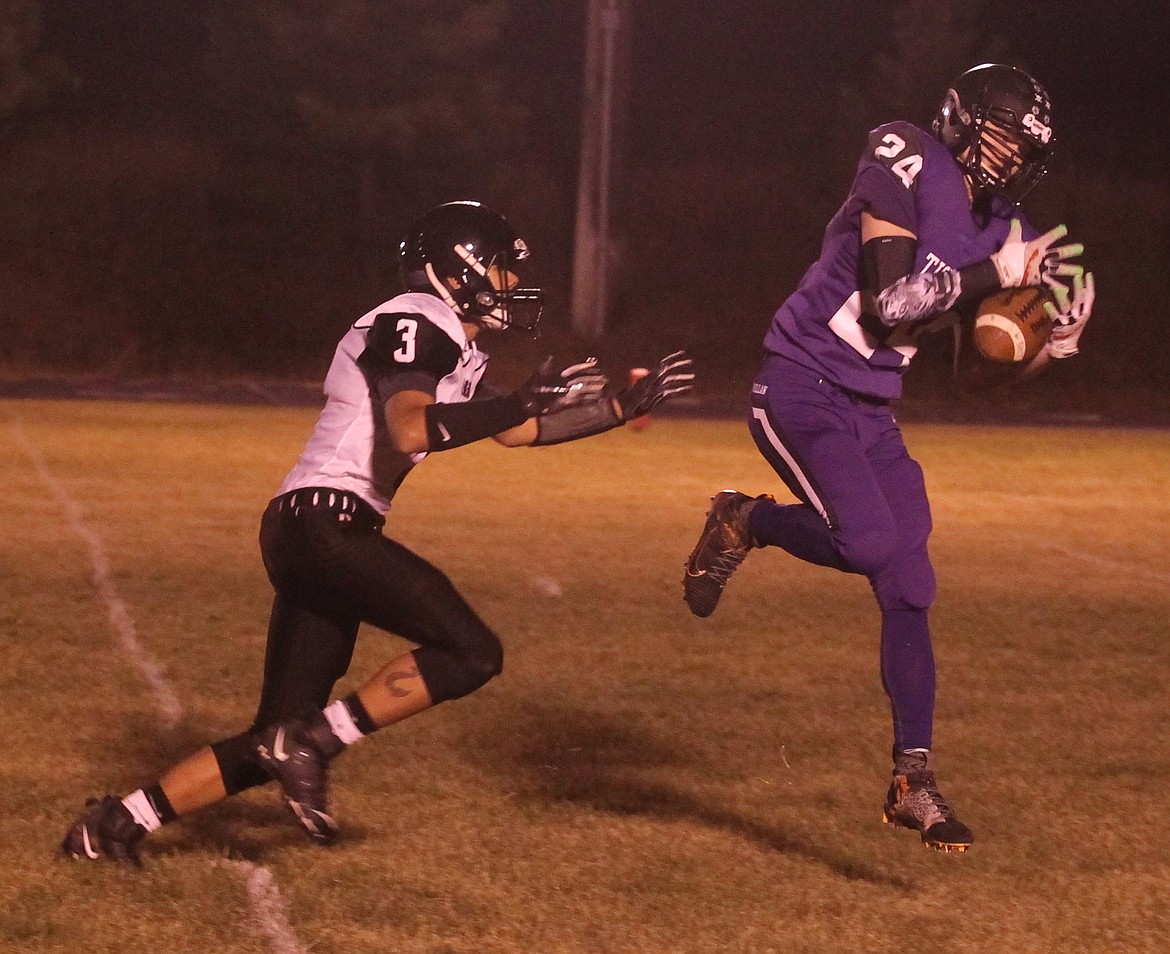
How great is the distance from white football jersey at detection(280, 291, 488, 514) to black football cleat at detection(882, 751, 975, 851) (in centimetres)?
161

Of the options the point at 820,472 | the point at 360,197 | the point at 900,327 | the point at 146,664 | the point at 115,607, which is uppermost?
the point at 900,327

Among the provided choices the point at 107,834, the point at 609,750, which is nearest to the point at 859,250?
the point at 609,750

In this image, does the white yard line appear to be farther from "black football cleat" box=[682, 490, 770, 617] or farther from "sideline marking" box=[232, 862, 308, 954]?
"black football cleat" box=[682, 490, 770, 617]

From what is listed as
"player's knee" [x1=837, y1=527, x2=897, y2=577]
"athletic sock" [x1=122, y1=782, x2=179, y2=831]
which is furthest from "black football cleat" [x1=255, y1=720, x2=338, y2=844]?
"player's knee" [x1=837, y1=527, x2=897, y2=577]

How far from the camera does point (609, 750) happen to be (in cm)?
646

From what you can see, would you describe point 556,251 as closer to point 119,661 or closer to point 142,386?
point 142,386

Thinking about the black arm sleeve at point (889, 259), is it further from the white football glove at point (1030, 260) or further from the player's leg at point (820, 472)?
the player's leg at point (820, 472)

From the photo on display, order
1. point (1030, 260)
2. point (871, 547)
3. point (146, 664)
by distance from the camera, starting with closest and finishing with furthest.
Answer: point (871, 547), point (1030, 260), point (146, 664)

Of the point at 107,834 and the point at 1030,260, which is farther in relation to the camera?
the point at 1030,260

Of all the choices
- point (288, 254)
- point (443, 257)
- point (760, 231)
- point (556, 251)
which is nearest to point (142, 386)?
point (288, 254)

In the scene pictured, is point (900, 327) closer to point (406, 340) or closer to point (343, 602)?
point (406, 340)

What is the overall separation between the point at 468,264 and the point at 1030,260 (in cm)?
165

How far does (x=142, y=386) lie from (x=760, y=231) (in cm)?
1090

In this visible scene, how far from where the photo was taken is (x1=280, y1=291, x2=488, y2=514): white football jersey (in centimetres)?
479
